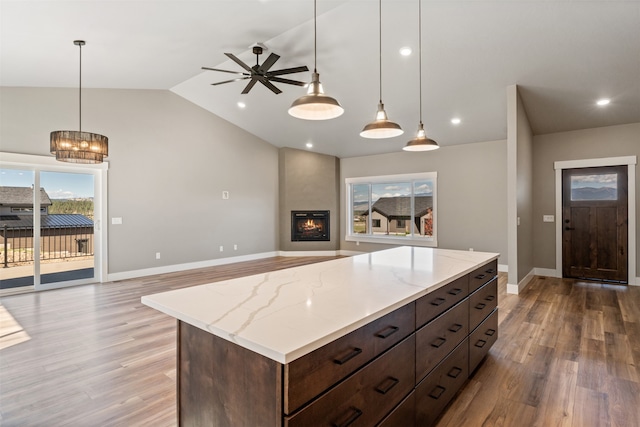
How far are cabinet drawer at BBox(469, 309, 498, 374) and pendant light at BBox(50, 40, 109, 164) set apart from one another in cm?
422

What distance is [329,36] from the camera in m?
4.35

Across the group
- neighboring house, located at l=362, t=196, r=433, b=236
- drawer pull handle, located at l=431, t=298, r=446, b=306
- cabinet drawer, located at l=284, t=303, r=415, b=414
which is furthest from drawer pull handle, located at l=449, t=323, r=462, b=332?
neighboring house, located at l=362, t=196, r=433, b=236

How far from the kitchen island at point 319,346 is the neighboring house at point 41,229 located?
503 centimetres

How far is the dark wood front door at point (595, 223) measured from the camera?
551 centimetres

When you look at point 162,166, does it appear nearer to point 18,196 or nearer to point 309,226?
point 18,196

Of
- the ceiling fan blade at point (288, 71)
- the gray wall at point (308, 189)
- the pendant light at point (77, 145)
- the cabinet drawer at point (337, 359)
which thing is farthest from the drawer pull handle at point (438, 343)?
the gray wall at point (308, 189)

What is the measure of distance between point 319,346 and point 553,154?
6.86 m

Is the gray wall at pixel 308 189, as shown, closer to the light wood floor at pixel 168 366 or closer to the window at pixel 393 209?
the window at pixel 393 209

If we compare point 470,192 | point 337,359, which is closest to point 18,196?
point 337,359

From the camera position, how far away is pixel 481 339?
2512mm

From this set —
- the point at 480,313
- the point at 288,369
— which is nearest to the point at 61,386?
the point at 288,369

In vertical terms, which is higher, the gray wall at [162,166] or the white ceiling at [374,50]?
the white ceiling at [374,50]

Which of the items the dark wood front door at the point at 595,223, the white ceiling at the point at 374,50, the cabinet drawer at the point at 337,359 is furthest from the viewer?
the dark wood front door at the point at 595,223

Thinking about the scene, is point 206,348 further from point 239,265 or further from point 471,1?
point 239,265
